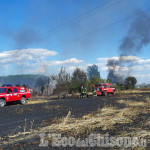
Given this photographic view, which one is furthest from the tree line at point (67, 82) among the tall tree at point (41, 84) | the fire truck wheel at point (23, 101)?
the fire truck wheel at point (23, 101)

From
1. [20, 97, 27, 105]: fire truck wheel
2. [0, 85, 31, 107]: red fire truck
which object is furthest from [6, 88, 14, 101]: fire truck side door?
[20, 97, 27, 105]: fire truck wheel

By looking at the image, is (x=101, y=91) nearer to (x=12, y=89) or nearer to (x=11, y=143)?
(x=12, y=89)

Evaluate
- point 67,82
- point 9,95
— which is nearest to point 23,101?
point 9,95

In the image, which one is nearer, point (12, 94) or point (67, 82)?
point (12, 94)

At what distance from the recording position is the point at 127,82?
5688 cm

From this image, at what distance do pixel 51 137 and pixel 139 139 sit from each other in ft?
8.42

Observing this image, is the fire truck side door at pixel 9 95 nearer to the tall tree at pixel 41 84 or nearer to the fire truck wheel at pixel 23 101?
the fire truck wheel at pixel 23 101

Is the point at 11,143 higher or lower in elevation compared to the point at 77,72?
lower

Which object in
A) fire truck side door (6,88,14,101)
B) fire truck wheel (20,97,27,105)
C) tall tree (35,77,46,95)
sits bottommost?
fire truck wheel (20,97,27,105)

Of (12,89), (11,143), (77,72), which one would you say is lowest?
(11,143)

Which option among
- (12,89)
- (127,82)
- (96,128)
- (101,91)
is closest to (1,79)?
(127,82)

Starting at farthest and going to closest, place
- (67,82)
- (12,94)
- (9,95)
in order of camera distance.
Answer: (67,82) → (12,94) → (9,95)

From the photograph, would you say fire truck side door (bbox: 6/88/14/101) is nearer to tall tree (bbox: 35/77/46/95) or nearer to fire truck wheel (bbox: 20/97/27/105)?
fire truck wheel (bbox: 20/97/27/105)

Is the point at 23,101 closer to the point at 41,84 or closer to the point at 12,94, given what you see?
the point at 12,94
